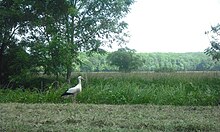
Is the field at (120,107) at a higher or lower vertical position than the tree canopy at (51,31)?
lower

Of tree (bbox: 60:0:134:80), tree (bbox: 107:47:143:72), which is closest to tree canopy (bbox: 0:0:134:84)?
tree (bbox: 60:0:134:80)

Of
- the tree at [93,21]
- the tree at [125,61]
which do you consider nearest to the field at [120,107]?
the tree at [93,21]

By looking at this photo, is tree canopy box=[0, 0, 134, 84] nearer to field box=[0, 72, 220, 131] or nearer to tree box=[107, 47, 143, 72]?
field box=[0, 72, 220, 131]

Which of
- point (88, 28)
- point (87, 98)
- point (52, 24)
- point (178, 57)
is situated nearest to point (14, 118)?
point (87, 98)

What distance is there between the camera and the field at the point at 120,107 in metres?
5.44

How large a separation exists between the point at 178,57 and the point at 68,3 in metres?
69.1

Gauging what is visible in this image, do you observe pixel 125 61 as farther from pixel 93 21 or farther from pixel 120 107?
pixel 120 107

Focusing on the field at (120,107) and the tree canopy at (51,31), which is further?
the tree canopy at (51,31)

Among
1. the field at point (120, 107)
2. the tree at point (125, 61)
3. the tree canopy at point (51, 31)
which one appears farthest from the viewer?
the tree at point (125, 61)

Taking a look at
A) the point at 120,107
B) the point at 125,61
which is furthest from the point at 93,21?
the point at 125,61

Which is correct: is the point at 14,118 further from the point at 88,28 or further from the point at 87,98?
the point at 88,28

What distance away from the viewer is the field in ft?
17.8

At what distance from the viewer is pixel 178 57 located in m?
82.6

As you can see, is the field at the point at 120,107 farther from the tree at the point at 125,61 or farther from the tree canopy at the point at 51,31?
the tree at the point at 125,61
